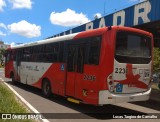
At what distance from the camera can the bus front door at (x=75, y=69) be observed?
1202cm

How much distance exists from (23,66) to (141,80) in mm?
9949

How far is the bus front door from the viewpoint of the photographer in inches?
473

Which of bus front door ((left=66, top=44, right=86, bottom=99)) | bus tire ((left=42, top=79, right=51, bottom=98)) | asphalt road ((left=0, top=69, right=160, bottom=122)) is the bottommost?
asphalt road ((left=0, top=69, right=160, bottom=122))

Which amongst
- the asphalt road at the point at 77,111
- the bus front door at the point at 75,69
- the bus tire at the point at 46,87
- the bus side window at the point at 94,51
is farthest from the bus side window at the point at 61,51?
the bus side window at the point at 94,51

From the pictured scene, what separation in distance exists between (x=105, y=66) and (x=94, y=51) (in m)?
0.82

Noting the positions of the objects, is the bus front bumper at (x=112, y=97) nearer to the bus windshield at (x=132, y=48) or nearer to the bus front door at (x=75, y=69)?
the bus windshield at (x=132, y=48)

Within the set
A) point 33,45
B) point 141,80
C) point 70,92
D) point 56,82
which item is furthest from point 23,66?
point 141,80

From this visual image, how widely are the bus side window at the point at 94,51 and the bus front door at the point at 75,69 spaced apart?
0.52 meters

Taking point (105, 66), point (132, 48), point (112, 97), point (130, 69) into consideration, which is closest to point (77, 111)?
point (112, 97)

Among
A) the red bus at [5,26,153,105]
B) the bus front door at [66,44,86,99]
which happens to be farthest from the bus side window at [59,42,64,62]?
the bus front door at [66,44,86,99]

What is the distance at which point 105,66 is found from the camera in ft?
35.3

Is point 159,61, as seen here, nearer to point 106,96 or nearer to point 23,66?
point 23,66

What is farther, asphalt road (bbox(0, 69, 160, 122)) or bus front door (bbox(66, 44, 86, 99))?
bus front door (bbox(66, 44, 86, 99))

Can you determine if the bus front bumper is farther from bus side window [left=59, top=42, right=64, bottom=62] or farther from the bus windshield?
bus side window [left=59, top=42, right=64, bottom=62]
